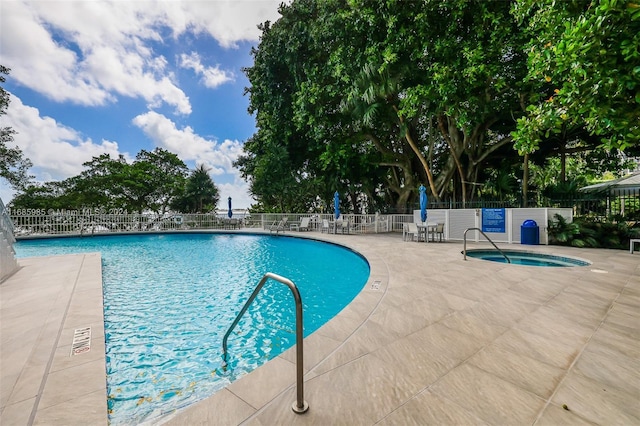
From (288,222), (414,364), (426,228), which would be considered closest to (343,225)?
(288,222)

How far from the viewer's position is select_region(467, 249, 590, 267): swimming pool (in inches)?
270

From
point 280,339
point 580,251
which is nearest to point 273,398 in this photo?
point 280,339

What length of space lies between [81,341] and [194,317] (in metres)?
1.47

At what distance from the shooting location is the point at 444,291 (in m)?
4.11

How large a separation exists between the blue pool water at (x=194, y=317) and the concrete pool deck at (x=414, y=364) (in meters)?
0.34

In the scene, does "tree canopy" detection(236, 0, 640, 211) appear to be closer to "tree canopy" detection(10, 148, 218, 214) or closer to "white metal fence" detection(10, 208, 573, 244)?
"white metal fence" detection(10, 208, 573, 244)

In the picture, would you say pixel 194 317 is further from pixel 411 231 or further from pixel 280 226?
pixel 280 226

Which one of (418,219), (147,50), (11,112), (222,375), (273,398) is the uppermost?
(147,50)

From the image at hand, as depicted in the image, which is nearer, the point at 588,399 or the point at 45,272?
the point at 588,399

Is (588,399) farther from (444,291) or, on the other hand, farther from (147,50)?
(147,50)

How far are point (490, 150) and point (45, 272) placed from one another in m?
16.3

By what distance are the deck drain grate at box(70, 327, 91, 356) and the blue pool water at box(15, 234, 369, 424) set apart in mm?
322

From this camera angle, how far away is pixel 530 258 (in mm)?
7645

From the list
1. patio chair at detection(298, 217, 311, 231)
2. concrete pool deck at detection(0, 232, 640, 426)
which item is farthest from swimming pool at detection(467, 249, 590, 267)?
patio chair at detection(298, 217, 311, 231)
